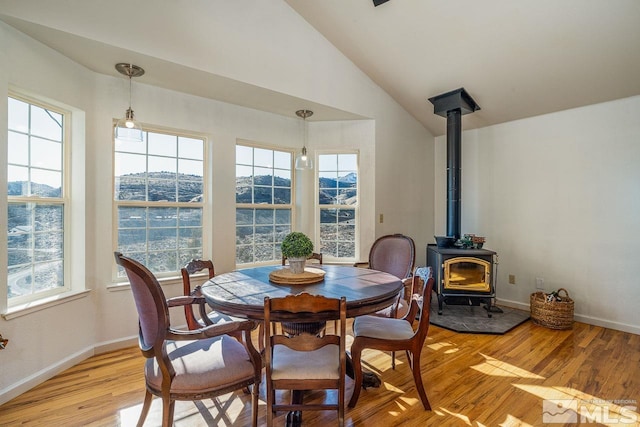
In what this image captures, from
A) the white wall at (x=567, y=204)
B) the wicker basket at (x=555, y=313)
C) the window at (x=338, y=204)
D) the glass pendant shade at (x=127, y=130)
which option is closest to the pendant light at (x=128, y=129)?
the glass pendant shade at (x=127, y=130)

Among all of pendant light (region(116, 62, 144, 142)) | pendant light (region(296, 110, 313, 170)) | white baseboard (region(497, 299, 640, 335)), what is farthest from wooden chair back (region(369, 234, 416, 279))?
pendant light (region(116, 62, 144, 142))

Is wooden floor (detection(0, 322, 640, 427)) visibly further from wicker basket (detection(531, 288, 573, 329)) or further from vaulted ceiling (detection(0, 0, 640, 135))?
vaulted ceiling (detection(0, 0, 640, 135))

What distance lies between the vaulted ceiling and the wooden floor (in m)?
2.52

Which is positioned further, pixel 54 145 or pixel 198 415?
pixel 54 145

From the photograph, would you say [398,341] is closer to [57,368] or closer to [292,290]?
[292,290]

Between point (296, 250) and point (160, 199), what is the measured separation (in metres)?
1.78

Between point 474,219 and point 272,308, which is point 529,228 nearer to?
point 474,219

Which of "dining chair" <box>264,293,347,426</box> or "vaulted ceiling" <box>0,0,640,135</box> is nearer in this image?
"dining chair" <box>264,293,347,426</box>

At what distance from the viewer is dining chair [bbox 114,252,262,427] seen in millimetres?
1519

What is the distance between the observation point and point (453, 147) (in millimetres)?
4027

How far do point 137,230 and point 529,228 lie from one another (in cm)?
463

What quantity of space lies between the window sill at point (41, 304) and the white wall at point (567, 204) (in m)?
4.74

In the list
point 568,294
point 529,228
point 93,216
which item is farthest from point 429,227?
point 93,216

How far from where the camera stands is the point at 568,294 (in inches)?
147
